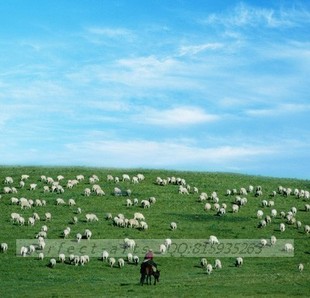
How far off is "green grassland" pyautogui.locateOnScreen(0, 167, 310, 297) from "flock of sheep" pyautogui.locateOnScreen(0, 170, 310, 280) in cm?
54

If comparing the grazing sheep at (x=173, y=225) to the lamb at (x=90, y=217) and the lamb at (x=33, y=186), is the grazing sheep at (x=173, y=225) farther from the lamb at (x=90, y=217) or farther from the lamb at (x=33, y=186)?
the lamb at (x=33, y=186)

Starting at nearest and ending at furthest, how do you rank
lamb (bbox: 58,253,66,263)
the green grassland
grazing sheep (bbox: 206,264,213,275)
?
the green grassland < grazing sheep (bbox: 206,264,213,275) < lamb (bbox: 58,253,66,263)

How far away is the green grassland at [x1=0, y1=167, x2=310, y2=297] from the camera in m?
41.0

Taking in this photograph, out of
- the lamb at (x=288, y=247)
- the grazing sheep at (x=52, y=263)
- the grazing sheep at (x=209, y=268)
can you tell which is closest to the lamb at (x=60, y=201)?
the grazing sheep at (x=52, y=263)

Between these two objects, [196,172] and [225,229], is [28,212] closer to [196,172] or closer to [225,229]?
[225,229]

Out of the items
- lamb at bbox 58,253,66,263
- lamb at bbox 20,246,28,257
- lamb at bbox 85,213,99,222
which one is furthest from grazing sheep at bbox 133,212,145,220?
lamb at bbox 20,246,28,257

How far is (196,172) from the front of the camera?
302 ft

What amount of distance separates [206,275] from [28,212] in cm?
2379

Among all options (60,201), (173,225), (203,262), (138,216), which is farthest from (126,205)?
(203,262)

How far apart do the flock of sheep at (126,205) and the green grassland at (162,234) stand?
0.54m

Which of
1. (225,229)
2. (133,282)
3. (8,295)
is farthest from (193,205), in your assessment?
(8,295)

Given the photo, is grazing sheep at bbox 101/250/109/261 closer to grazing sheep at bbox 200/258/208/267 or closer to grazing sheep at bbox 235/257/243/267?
grazing sheep at bbox 200/258/208/267

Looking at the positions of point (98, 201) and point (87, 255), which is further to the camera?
point (98, 201)

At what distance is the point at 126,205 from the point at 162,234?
10608 mm
